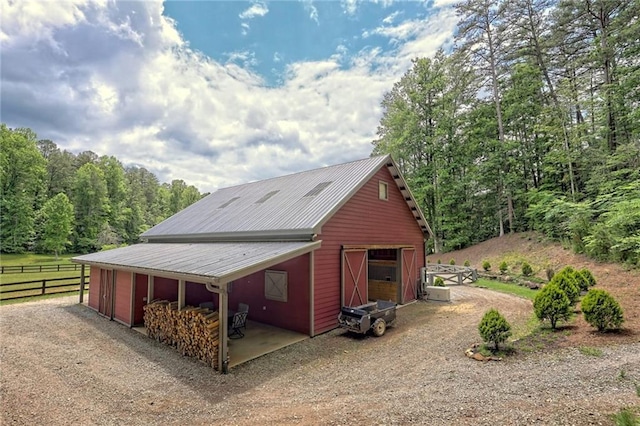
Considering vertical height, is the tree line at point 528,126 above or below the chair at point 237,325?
above

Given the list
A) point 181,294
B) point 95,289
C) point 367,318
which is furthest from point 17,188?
point 367,318

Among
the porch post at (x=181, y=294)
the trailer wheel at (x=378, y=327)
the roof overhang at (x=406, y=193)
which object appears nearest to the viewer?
the porch post at (x=181, y=294)

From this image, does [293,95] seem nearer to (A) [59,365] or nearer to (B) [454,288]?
(B) [454,288]

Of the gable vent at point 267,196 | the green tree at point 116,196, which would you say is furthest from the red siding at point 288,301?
the green tree at point 116,196

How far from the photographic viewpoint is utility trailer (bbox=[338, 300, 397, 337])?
8.25 m

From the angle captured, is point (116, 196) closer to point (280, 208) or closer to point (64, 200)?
point (64, 200)

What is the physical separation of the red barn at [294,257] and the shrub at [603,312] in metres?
5.85

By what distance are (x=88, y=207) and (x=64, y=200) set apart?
323 inches

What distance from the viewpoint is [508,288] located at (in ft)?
48.5

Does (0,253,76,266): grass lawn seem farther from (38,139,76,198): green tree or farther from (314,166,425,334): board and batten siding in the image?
(314,166,425,334): board and batten siding

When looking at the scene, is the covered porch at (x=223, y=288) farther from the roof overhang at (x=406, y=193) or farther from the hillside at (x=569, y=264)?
the hillside at (x=569, y=264)

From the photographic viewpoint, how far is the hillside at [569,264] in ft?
22.5

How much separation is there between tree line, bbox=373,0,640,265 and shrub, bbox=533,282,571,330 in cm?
654

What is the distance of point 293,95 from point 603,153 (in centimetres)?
1831
